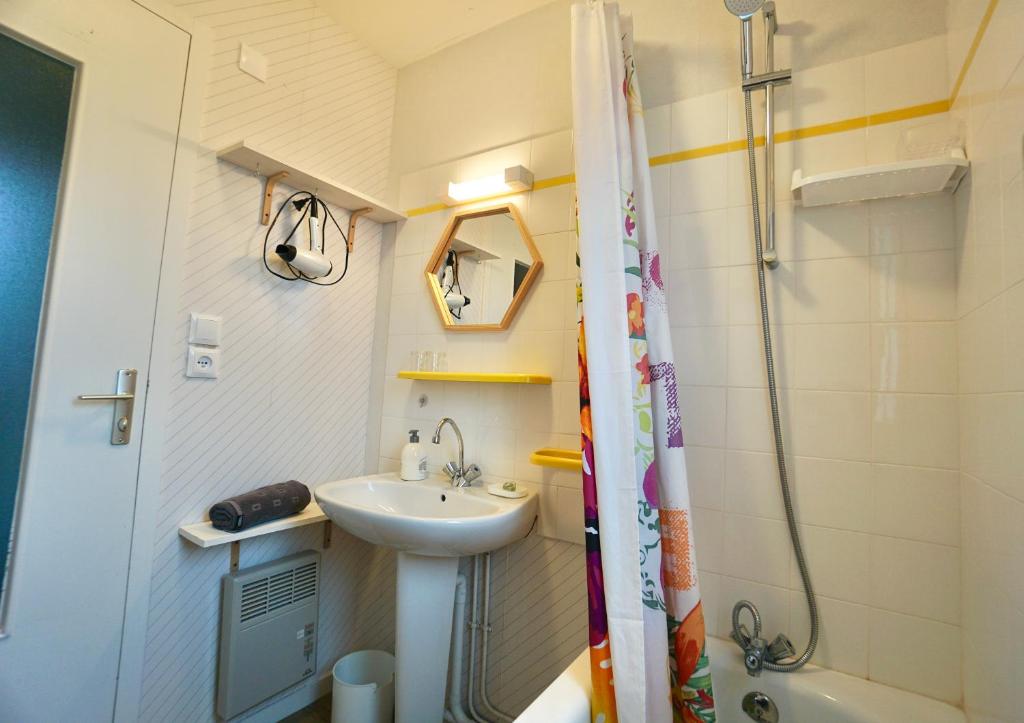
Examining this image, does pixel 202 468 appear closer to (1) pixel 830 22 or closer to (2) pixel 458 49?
(2) pixel 458 49

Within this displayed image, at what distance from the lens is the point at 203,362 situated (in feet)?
4.68

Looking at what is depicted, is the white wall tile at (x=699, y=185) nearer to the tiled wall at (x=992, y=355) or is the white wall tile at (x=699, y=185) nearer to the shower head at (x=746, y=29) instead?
the shower head at (x=746, y=29)

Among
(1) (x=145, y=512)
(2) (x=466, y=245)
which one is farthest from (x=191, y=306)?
(2) (x=466, y=245)

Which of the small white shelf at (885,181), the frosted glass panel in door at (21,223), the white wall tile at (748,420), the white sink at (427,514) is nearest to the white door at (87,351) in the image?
the frosted glass panel in door at (21,223)

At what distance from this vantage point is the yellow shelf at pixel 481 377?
4.81 feet

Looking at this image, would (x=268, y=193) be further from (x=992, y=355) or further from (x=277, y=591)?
(x=992, y=355)

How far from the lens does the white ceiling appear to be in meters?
1.71

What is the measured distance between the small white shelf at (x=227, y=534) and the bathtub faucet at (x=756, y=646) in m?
1.33

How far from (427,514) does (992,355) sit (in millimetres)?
1485

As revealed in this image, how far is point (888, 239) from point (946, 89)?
38 cm

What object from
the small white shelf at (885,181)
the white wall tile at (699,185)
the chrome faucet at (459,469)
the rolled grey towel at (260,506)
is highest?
the white wall tile at (699,185)

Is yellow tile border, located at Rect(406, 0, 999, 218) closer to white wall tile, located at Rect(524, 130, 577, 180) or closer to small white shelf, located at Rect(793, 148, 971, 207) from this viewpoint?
small white shelf, located at Rect(793, 148, 971, 207)

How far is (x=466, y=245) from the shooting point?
178 cm

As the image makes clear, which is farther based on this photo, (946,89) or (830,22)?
(830,22)
